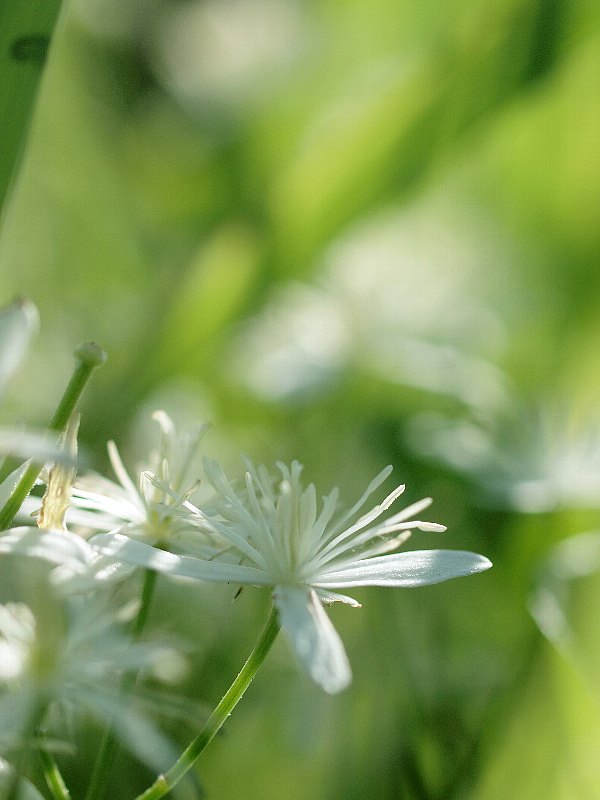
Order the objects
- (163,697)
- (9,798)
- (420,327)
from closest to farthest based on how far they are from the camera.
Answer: (9,798) < (163,697) < (420,327)

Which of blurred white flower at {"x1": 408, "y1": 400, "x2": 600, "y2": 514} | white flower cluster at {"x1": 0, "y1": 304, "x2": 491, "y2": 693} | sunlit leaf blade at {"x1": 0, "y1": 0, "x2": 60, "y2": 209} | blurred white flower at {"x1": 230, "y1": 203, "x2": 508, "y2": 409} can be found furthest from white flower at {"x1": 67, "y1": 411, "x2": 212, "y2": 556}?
blurred white flower at {"x1": 230, "y1": 203, "x2": 508, "y2": 409}

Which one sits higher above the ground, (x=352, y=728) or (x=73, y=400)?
(x=73, y=400)

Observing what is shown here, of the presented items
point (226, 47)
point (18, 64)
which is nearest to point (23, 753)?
point (18, 64)

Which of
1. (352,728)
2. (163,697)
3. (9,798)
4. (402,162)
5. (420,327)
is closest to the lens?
(9,798)

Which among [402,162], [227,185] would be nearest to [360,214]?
[402,162]

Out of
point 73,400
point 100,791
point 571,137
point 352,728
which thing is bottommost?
point 352,728

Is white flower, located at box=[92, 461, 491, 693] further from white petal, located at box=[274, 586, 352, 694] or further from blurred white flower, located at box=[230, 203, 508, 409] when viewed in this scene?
blurred white flower, located at box=[230, 203, 508, 409]

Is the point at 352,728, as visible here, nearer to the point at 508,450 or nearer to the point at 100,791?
the point at 508,450

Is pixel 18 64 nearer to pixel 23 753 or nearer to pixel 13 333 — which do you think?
pixel 13 333
